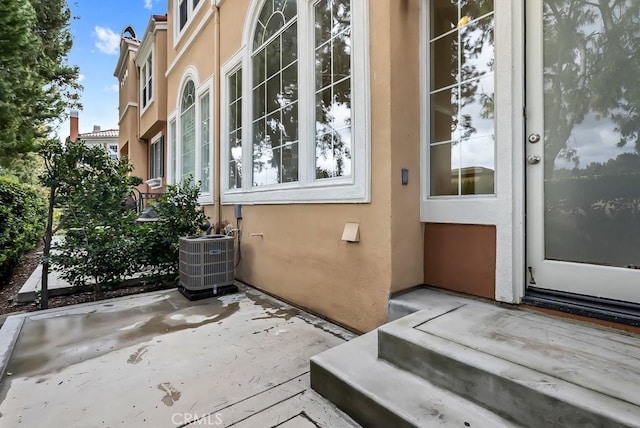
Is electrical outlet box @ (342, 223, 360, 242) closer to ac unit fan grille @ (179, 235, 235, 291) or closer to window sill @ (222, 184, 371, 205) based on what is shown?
window sill @ (222, 184, 371, 205)

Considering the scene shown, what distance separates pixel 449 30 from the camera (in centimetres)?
282

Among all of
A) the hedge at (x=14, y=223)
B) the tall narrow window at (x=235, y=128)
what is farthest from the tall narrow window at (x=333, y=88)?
the hedge at (x=14, y=223)

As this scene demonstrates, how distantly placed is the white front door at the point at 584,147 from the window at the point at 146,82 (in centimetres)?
1039

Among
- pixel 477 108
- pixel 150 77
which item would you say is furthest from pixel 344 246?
pixel 150 77

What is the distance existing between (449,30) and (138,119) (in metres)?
12.1

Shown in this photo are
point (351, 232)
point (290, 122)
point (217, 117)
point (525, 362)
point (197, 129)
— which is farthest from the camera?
point (197, 129)

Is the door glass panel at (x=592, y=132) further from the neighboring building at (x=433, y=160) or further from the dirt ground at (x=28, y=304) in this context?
the dirt ground at (x=28, y=304)

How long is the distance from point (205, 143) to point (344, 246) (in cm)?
439

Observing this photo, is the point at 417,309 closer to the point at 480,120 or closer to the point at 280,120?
the point at 480,120

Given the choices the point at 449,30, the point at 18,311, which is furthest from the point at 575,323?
the point at 18,311

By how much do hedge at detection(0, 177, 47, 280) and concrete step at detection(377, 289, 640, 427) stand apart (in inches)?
234

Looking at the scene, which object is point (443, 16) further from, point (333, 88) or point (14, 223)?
point (14, 223)

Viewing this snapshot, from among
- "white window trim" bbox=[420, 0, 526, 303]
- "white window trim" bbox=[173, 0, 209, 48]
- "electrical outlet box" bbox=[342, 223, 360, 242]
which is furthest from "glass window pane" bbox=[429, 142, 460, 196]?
"white window trim" bbox=[173, 0, 209, 48]

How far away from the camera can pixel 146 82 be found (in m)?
10.7
